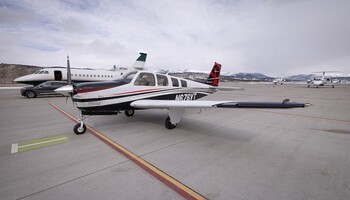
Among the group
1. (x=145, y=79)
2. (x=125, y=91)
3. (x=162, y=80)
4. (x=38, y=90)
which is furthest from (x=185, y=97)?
(x=38, y=90)

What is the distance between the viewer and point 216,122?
6.90 m

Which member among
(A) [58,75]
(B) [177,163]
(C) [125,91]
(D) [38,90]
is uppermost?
(A) [58,75]

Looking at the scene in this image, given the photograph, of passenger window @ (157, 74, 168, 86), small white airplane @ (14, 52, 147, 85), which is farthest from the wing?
small white airplane @ (14, 52, 147, 85)

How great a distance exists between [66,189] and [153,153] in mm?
1808

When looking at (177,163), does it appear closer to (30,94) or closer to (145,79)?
(145,79)

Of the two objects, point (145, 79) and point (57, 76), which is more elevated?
point (57, 76)

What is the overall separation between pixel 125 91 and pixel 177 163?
3.32m

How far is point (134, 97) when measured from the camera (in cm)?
593

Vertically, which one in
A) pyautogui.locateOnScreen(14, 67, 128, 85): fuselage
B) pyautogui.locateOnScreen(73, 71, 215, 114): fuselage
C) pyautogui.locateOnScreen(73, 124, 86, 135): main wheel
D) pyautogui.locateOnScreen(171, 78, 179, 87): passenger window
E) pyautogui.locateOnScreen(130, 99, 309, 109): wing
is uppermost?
pyautogui.locateOnScreen(14, 67, 128, 85): fuselage

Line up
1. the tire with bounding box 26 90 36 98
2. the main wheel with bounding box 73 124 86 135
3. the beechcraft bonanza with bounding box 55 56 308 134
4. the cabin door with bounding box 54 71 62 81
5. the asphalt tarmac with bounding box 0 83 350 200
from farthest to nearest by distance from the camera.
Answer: the cabin door with bounding box 54 71 62 81 → the tire with bounding box 26 90 36 98 → the main wheel with bounding box 73 124 86 135 → the beechcraft bonanza with bounding box 55 56 308 134 → the asphalt tarmac with bounding box 0 83 350 200

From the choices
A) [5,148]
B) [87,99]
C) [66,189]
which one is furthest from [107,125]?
[66,189]

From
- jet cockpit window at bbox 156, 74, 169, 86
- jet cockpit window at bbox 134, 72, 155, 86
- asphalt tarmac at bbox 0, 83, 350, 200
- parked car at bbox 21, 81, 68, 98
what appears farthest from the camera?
parked car at bbox 21, 81, 68, 98

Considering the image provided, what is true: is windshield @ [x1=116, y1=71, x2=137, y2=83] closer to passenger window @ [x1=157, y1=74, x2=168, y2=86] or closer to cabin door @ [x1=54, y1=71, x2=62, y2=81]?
passenger window @ [x1=157, y1=74, x2=168, y2=86]

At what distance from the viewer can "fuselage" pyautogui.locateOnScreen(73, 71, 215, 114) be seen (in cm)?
507
